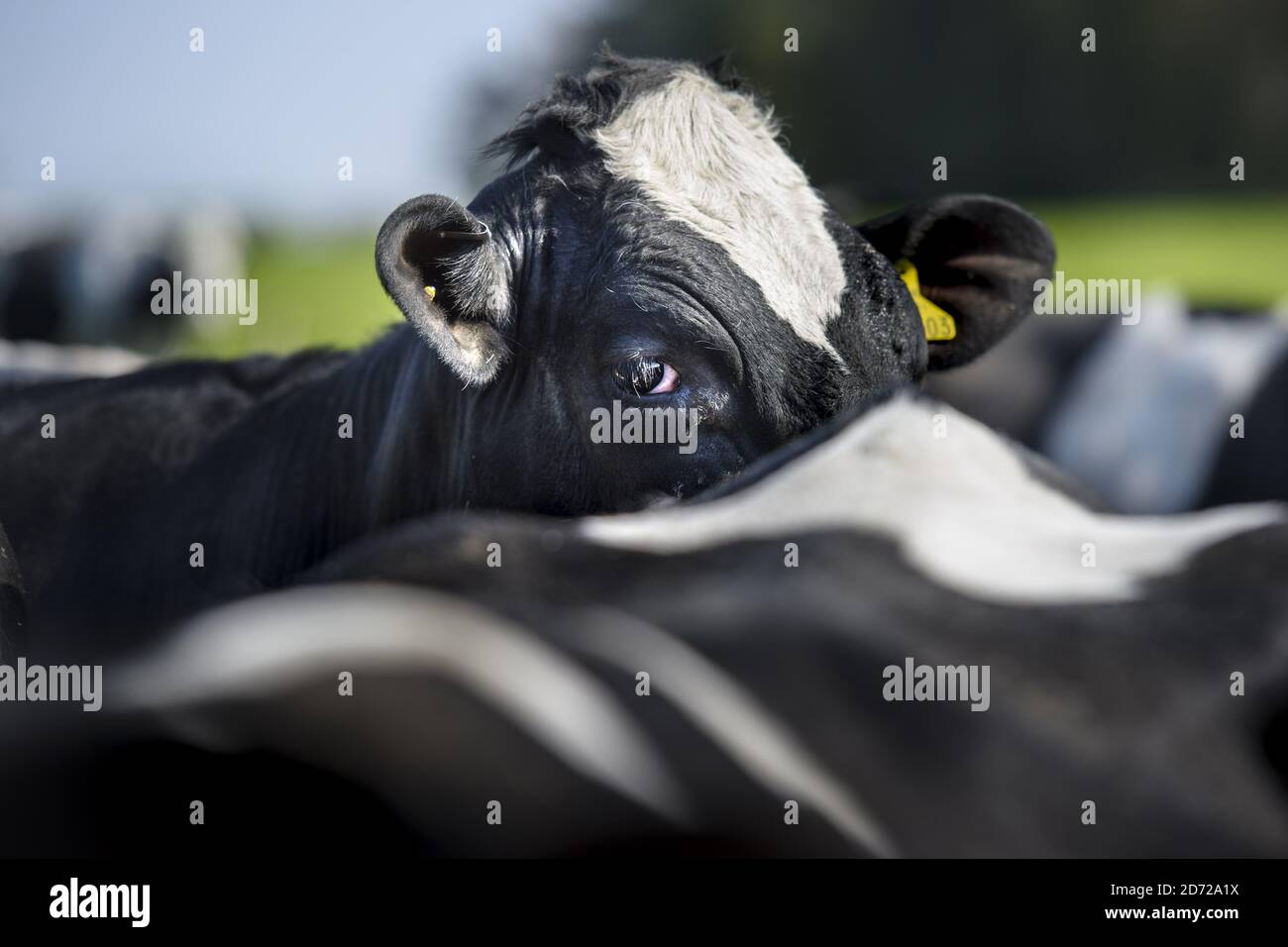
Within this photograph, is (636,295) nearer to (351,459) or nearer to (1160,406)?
(351,459)

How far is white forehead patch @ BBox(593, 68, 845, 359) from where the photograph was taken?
217 centimetres

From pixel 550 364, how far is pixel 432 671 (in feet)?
4.72

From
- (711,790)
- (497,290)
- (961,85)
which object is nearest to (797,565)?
(711,790)

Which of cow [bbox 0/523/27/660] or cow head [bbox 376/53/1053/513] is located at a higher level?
cow head [bbox 376/53/1053/513]

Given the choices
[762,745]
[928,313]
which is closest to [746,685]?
[762,745]

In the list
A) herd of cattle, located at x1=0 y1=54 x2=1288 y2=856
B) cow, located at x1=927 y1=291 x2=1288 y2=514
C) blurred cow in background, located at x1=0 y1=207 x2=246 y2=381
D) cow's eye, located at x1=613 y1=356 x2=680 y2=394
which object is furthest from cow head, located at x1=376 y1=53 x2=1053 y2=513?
blurred cow in background, located at x1=0 y1=207 x2=246 y2=381

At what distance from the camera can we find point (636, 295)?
214 centimetres

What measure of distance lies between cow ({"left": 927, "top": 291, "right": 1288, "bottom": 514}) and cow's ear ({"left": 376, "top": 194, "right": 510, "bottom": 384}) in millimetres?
2673

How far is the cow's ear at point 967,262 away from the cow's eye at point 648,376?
32.0 inches

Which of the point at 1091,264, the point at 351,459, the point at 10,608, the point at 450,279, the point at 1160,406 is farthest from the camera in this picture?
the point at 1091,264

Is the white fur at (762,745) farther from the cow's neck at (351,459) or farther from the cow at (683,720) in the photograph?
the cow's neck at (351,459)

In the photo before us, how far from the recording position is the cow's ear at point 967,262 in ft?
8.93

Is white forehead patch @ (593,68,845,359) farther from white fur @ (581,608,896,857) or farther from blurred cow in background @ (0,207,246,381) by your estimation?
blurred cow in background @ (0,207,246,381)

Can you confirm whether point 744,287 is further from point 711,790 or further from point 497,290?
point 711,790
